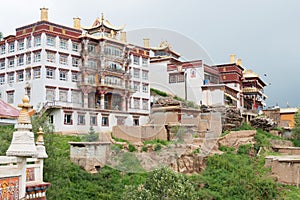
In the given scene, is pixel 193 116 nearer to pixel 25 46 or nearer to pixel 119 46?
pixel 119 46

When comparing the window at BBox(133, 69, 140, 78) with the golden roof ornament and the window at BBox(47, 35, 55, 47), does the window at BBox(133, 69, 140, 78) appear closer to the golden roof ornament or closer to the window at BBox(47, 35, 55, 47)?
the window at BBox(47, 35, 55, 47)

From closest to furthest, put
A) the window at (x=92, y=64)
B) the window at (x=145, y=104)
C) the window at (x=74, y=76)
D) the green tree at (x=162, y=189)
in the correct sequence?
the green tree at (x=162, y=189)
the window at (x=74, y=76)
the window at (x=92, y=64)
the window at (x=145, y=104)

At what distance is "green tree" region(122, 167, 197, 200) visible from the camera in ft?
34.6

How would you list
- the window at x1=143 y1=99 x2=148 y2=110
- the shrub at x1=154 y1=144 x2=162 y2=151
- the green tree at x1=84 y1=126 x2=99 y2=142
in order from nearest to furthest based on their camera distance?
the shrub at x1=154 y1=144 x2=162 y2=151 → the green tree at x1=84 y1=126 x2=99 y2=142 → the window at x1=143 y1=99 x2=148 y2=110

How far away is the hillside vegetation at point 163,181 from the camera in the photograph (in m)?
10.4

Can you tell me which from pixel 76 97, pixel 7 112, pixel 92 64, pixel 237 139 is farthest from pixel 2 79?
pixel 7 112

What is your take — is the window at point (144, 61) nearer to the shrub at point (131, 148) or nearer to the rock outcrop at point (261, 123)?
the rock outcrop at point (261, 123)

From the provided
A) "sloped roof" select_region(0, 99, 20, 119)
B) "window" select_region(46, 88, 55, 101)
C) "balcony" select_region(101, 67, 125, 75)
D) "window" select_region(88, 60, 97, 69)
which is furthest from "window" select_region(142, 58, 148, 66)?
"sloped roof" select_region(0, 99, 20, 119)

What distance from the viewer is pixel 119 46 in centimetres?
2300

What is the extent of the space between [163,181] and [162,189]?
A: 235 mm

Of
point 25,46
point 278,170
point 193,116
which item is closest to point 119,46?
point 25,46

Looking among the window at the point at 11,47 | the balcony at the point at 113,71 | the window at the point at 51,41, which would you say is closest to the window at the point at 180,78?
the balcony at the point at 113,71

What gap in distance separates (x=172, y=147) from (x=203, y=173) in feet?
6.61

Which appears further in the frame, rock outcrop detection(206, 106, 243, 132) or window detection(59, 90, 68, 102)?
rock outcrop detection(206, 106, 243, 132)
